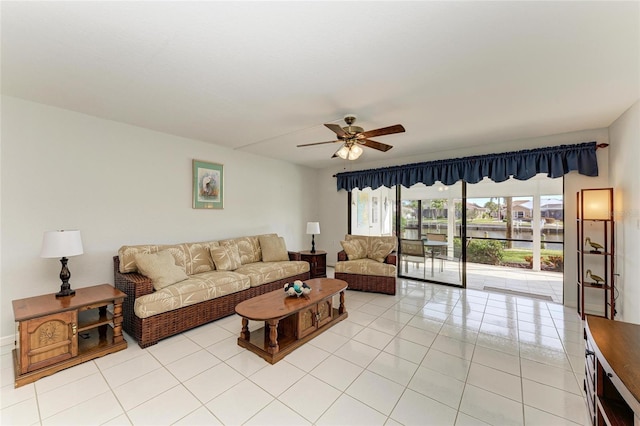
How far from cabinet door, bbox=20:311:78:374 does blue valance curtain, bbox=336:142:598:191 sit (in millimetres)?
4850

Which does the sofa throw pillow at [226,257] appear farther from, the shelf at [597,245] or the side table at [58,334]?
the shelf at [597,245]

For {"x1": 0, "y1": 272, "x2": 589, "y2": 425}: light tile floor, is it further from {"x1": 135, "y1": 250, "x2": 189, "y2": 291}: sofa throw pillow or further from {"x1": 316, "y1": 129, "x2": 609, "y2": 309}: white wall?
{"x1": 316, "y1": 129, "x2": 609, "y2": 309}: white wall

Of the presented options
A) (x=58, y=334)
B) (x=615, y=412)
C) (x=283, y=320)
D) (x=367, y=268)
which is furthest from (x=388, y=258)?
(x=58, y=334)

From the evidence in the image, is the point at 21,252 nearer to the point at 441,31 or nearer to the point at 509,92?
the point at 441,31

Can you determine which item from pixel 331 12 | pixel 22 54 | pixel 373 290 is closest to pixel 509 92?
pixel 331 12

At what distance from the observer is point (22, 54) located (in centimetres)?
187

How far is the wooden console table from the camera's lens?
108 centimetres

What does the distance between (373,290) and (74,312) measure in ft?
12.0

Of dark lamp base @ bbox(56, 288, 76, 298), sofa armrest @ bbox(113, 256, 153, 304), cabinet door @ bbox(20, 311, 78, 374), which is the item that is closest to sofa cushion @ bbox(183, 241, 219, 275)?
sofa armrest @ bbox(113, 256, 153, 304)

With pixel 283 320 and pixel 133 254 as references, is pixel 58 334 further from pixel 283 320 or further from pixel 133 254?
pixel 283 320

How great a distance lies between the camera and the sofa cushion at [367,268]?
4.14 meters

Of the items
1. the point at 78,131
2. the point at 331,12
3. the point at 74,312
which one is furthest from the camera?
the point at 78,131

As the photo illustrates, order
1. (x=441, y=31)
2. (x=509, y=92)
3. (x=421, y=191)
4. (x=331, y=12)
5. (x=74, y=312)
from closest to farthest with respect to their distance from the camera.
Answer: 1. (x=331, y=12)
2. (x=441, y=31)
3. (x=74, y=312)
4. (x=509, y=92)
5. (x=421, y=191)

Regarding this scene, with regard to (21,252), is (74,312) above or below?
below
